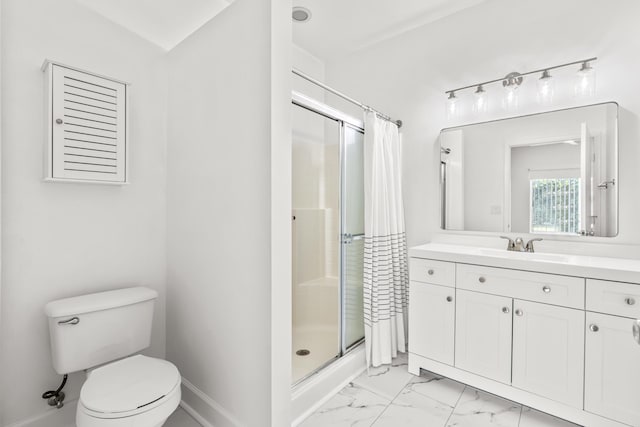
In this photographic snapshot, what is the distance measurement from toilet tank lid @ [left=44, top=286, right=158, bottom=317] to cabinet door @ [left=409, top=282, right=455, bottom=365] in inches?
65.1

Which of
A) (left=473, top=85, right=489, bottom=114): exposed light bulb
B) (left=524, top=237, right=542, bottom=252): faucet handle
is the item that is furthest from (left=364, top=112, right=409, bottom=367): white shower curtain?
(left=524, top=237, right=542, bottom=252): faucet handle

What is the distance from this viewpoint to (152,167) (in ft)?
6.73

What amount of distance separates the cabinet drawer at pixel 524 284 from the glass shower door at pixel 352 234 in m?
0.73

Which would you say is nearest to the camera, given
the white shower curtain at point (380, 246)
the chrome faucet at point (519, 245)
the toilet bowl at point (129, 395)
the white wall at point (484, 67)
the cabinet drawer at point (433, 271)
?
the toilet bowl at point (129, 395)

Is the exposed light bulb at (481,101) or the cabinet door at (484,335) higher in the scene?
the exposed light bulb at (481,101)

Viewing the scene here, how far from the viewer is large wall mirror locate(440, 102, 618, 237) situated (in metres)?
1.92

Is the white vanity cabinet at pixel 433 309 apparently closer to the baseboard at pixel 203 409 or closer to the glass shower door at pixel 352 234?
the glass shower door at pixel 352 234

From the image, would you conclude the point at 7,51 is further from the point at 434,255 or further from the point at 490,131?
the point at 490,131

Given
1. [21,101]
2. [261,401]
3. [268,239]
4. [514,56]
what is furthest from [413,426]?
[21,101]

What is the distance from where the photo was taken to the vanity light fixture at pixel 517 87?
1932mm

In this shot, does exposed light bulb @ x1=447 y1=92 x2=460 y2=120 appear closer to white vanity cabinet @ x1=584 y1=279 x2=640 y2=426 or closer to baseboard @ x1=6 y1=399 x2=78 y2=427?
white vanity cabinet @ x1=584 y1=279 x2=640 y2=426

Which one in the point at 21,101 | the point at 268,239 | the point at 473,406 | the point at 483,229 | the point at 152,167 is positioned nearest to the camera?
the point at 268,239

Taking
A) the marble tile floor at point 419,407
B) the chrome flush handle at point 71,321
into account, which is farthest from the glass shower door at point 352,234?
the chrome flush handle at point 71,321

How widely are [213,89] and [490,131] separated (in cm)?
190
